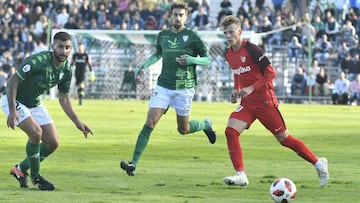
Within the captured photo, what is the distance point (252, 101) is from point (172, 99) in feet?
8.26

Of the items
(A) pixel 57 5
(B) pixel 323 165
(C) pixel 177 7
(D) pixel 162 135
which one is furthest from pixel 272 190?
(A) pixel 57 5

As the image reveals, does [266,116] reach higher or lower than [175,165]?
higher

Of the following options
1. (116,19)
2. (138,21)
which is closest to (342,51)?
(138,21)

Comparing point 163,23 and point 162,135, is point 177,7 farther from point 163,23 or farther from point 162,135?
point 163,23

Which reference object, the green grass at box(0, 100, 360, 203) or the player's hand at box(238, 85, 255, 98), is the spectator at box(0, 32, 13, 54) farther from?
the player's hand at box(238, 85, 255, 98)

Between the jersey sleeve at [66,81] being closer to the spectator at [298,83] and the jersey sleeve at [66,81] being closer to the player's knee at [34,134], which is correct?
the player's knee at [34,134]

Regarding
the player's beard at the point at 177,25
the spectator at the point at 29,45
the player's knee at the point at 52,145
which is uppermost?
the player's beard at the point at 177,25

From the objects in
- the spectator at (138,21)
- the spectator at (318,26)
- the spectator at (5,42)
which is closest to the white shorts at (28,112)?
the spectator at (318,26)

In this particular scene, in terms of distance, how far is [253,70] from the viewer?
1516 cm

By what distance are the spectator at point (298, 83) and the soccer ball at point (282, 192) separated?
112 ft

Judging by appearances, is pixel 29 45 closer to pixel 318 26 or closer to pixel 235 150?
pixel 318 26

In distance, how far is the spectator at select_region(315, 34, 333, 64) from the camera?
48.2 meters

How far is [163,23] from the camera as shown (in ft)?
173

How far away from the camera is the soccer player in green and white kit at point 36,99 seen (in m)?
14.0
